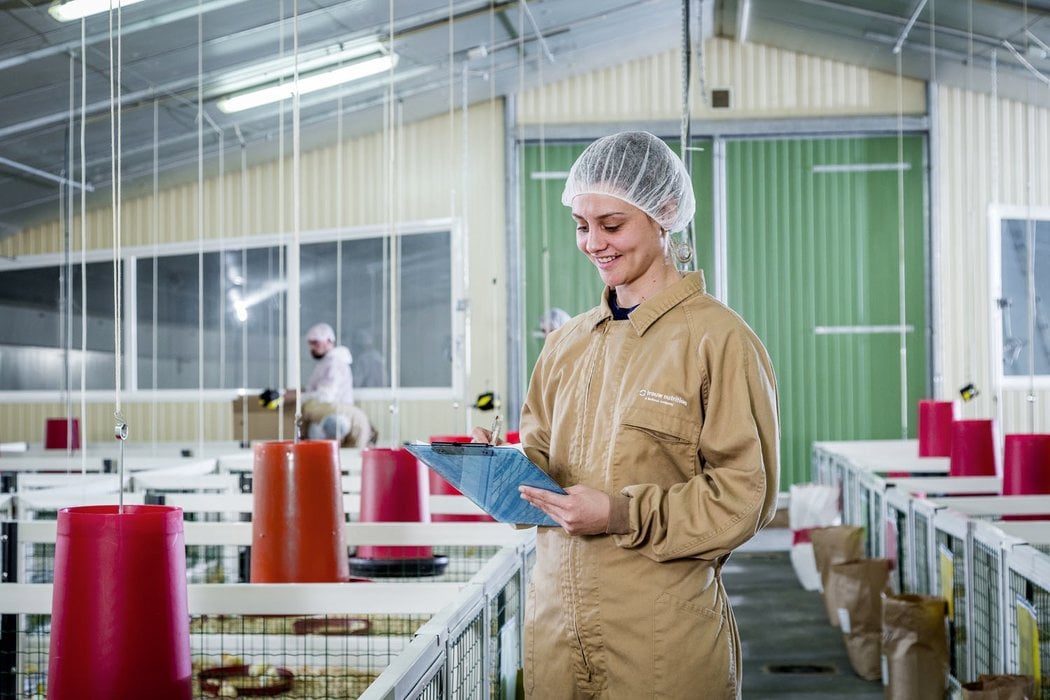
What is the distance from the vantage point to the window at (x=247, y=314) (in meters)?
8.66

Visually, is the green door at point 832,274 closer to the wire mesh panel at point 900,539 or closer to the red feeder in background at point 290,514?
the wire mesh panel at point 900,539

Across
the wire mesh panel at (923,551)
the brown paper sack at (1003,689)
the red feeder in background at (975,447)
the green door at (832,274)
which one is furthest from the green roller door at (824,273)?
the brown paper sack at (1003,689)

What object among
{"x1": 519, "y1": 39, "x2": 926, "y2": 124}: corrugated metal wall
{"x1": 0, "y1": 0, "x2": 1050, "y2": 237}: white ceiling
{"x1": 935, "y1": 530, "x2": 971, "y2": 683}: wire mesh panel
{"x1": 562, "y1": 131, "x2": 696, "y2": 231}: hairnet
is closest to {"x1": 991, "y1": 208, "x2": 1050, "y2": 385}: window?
{"x1": 0, "y1": 0, "x2": 1050, "y2": 237}: white ceiling

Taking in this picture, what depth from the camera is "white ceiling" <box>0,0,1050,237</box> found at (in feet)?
17.0

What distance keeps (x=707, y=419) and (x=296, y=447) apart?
1106 millimetres

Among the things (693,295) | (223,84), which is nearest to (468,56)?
(223,84)

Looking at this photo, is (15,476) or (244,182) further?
(244,182)

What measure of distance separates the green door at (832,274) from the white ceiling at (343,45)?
830 millimetres

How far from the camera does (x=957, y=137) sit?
8.38 m

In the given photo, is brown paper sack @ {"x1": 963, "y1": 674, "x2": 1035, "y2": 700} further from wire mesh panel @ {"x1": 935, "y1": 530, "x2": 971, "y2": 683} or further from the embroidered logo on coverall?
the embroidered logo on coverall

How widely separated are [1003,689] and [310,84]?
18.3ft

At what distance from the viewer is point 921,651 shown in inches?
127

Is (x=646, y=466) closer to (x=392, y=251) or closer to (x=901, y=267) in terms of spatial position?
(x=392, y=251)

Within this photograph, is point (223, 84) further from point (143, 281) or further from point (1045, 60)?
point (1045, 60)
